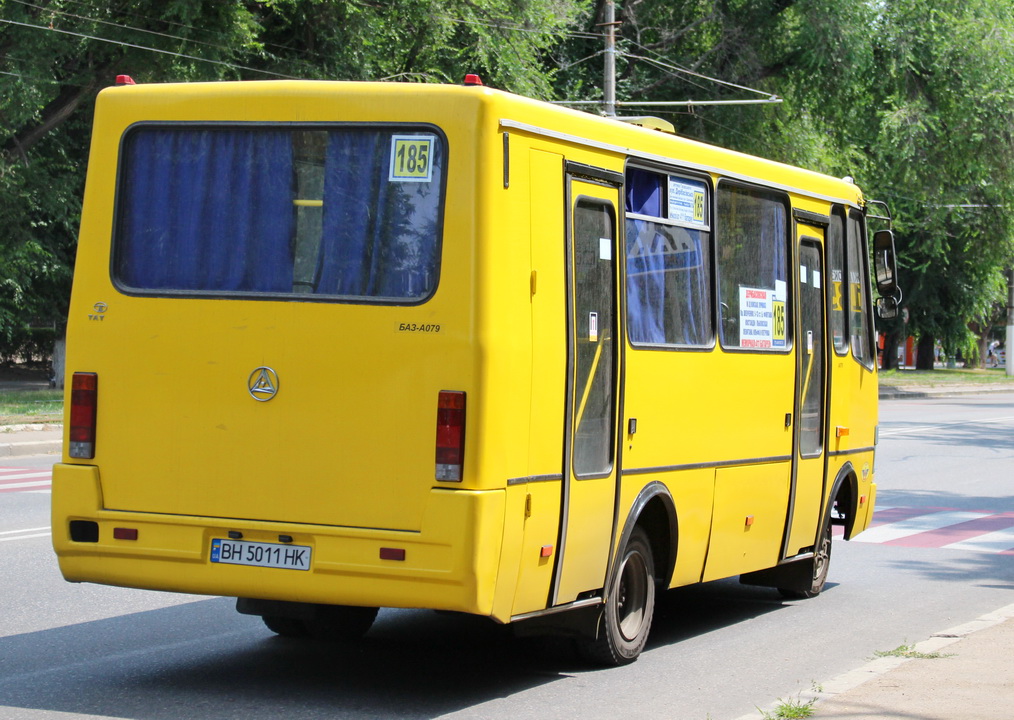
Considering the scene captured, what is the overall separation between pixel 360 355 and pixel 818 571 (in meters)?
5.16

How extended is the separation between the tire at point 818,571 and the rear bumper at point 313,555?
4.61 m

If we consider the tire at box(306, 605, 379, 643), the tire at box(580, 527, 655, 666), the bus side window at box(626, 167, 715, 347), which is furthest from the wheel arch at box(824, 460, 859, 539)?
the tire at box(306, 605, 379, 643)

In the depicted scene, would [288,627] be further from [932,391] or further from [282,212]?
[932,391]

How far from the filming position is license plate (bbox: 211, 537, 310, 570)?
664 cm

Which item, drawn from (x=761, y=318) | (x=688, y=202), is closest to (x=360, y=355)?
(x=688, y=202)

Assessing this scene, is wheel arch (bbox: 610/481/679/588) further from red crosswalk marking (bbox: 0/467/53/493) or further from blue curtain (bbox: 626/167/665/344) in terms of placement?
red crosswalk marking (bbox: 0/467/53/493)

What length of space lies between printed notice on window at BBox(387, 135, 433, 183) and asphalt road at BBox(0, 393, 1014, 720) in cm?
241

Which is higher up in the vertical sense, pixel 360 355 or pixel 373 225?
pixel 373 225

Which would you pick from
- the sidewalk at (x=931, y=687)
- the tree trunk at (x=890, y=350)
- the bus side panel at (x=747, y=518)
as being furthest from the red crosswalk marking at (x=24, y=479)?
the tree trunk at (x=890, y=350)

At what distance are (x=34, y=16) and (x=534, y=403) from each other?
856 inches

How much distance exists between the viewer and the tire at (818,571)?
10547 mm

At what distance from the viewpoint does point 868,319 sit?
1152 cm

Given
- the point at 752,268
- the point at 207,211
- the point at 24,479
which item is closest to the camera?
the point at 207,211

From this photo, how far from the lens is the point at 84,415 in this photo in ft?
23.0
